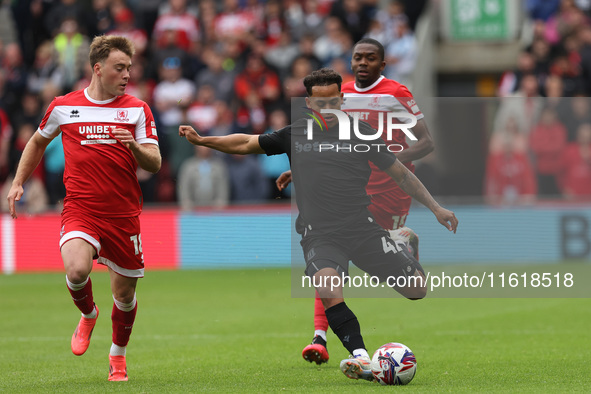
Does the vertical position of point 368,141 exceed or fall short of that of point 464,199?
it exceeds it

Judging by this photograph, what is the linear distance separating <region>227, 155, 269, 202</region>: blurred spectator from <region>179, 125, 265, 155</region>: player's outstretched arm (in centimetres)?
984

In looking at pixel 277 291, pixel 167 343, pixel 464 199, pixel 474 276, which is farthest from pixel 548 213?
pixel 167 343

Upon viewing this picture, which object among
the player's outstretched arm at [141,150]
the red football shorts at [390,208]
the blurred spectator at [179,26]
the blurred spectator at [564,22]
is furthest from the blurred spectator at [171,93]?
the player's outstretched arm at [141,150]

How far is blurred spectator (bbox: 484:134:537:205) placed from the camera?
639 inches

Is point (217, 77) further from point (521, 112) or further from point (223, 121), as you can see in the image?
point (521, 112)

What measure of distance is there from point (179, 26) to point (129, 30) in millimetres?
1028

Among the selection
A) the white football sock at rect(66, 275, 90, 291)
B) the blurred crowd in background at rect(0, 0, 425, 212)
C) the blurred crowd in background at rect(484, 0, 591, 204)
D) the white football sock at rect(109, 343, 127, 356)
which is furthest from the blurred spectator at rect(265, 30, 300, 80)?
the white football sock at rect(66, 275, 90, 291)

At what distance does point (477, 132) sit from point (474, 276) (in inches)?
243

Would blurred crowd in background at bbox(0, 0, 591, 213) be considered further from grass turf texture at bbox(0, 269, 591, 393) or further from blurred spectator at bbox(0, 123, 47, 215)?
grass turf texture at bbox(0, 269, 591, 393)

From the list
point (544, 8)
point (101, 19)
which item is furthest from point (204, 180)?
point (544, 8)

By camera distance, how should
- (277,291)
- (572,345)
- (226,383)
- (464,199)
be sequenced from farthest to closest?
(464,199) < (277,291) < (572,345) < (226,383)

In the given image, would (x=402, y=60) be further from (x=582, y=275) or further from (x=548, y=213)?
(x=582, y=275)

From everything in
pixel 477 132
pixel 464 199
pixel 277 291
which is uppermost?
pixel 477 132

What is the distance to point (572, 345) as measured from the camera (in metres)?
9.38
